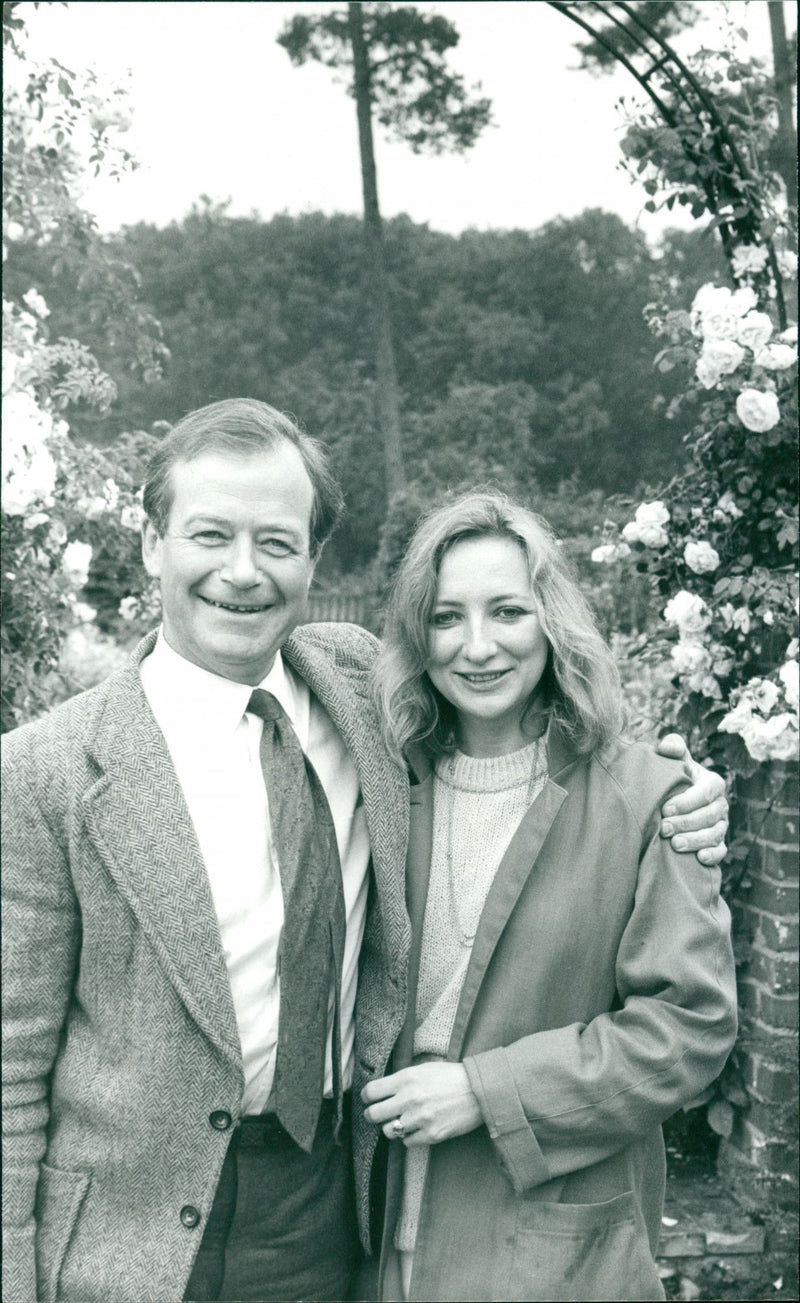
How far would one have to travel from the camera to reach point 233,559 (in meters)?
1.59

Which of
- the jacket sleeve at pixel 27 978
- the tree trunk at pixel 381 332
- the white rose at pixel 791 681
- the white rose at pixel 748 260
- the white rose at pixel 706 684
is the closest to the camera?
the jacket sleeve at pixel 27 978

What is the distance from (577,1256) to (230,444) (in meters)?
1.21

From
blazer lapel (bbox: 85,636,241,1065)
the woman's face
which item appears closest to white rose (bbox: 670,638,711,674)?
the woman's face

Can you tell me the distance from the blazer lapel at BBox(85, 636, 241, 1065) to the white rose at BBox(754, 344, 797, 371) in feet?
6.88

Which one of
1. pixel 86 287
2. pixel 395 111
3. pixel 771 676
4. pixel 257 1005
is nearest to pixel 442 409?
pixel 395 111

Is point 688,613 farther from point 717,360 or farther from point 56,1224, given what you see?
point 56,1224

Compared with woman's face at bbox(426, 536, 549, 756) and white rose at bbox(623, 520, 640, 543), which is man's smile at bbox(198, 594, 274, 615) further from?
white rose at bbox(623, 520, 640, 543)

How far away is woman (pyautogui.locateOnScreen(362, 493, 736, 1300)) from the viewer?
59.5 inches

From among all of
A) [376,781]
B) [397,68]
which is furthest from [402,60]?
[376,781]

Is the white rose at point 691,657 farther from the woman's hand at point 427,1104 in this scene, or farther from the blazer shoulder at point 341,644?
the woman's hand at point 427,1104

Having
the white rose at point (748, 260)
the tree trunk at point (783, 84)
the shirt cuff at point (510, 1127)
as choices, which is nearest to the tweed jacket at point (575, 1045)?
the shirt cuff at point (510, 1127)

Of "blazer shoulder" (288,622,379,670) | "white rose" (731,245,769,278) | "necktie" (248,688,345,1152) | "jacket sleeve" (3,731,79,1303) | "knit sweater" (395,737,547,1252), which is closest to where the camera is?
"jacket sleeve" (3,731,79,1303)

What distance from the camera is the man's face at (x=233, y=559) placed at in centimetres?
159

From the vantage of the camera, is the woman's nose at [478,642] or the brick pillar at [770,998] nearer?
the woman's nose at [478,642]
